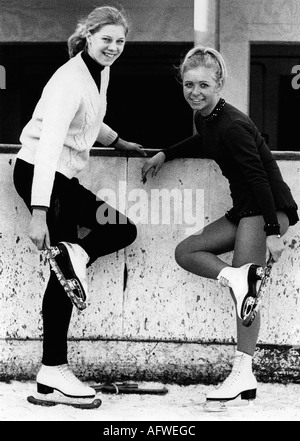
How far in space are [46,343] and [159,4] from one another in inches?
249

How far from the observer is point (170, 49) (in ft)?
32.7

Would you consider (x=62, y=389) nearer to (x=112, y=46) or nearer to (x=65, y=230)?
(x=65, y=230)

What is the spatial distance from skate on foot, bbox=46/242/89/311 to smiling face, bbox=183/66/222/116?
2.96 ft

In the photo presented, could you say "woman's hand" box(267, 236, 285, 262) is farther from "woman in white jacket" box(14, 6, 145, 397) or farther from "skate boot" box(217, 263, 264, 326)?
"woman in white jacket" box(14, 6, 145, 397)

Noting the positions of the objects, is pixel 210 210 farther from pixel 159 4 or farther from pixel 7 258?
pixel 159 4

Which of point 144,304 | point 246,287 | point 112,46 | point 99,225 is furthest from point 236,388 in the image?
point 112,46

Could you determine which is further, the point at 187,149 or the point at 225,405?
the point at 187,149

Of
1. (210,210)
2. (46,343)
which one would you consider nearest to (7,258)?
(46,343)

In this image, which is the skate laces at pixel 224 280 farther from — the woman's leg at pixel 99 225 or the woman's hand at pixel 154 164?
the woman's hand at pixel 154 164

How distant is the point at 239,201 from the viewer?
4.24 m

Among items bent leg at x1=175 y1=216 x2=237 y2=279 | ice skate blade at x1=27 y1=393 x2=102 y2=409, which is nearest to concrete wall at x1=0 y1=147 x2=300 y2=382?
bent leg at x1=175 y1=216 x2=237 y2=279

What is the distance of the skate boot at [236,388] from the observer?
165 inches

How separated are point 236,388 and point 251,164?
1.04 metres

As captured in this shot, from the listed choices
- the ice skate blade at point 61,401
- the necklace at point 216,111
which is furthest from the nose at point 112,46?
the ice skate blade at point 61,401
